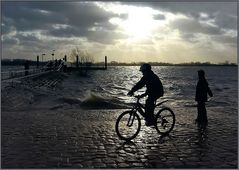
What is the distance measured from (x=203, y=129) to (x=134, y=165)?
480 cm

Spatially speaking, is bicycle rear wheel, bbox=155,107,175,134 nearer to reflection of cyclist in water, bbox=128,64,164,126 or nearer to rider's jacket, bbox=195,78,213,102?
reflection of cyclist in water, bbox=128,64,164,126

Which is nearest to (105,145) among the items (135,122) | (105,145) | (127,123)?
(105,145)

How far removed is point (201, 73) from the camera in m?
12.3

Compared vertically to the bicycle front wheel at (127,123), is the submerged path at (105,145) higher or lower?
lower

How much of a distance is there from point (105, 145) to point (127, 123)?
1138mm

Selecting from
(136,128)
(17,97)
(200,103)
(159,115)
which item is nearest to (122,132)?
(136,128)

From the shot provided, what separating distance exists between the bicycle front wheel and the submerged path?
210mm

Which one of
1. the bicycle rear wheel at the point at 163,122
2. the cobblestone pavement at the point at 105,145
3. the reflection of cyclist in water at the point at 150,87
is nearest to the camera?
the cobblestone pavement at the point at 105,145

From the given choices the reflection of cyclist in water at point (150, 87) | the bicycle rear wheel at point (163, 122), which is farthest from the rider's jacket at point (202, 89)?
the reflection of cyclist in water at point (150, 87)

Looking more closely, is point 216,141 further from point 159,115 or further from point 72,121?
point 72,121

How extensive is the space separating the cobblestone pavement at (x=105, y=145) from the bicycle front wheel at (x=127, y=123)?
208 mm

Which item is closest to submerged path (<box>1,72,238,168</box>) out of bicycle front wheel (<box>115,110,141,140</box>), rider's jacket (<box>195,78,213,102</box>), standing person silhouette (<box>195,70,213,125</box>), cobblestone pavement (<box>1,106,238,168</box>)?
cobblestone pavement (<box>1,106,238,168</box>)

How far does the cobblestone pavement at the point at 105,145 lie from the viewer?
684cm

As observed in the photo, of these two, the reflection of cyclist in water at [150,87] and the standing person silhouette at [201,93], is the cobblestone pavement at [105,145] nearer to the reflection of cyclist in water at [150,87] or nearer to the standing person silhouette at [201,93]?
the standing person silhouette at [201,93]
